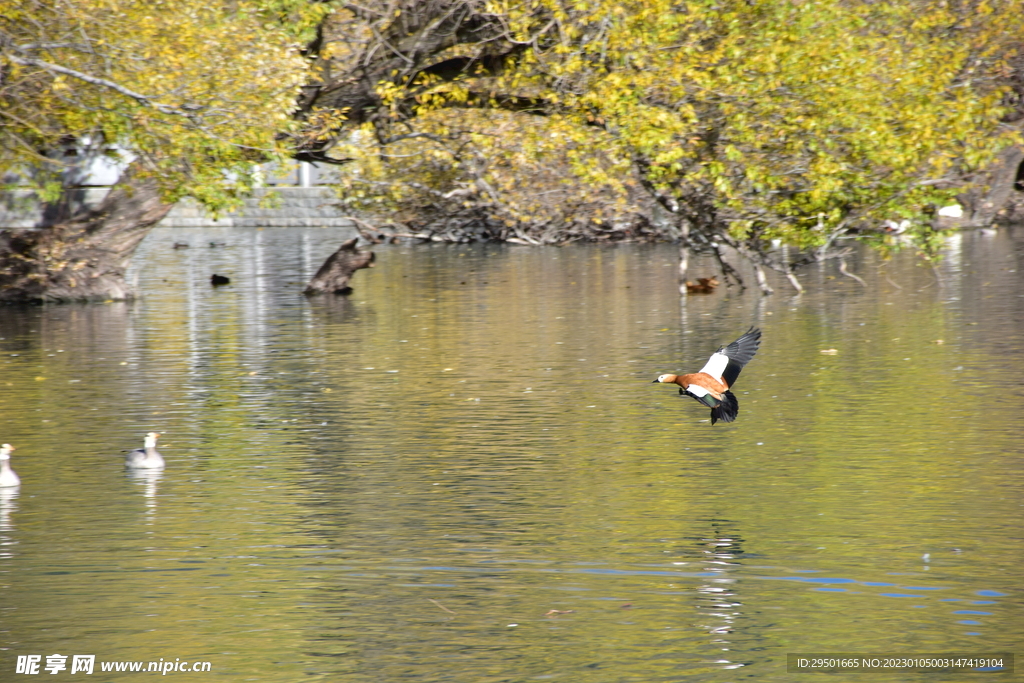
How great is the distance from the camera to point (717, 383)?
8.81m

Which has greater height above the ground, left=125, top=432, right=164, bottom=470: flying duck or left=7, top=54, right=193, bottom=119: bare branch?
left=7, top=54, right=193, bottom=119: bare branch

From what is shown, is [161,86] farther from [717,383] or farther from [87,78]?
[717,383]

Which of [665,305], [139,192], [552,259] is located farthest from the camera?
[552,259]

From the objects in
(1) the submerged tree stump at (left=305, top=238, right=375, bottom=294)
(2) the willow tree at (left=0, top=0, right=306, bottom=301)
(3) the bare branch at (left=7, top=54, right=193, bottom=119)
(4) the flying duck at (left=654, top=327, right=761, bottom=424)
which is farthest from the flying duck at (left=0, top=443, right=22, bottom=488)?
(1) the submerged tree stump at (left=305, top=238, right=375, bottom=294)

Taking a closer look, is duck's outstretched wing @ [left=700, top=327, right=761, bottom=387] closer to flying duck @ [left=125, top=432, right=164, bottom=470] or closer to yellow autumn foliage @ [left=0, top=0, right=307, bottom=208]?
flying duck @ [left=125, top=432, right=164, bottom=470]

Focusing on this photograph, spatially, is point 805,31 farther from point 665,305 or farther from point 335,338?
point 335,338

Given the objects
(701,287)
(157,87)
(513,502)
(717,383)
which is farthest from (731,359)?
(701,287)

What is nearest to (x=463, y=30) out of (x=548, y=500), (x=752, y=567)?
(x=548, y=500)

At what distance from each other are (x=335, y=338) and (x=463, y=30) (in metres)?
5.60

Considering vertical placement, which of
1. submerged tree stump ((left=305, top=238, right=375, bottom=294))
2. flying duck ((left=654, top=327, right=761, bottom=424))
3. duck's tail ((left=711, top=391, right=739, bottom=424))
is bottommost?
duck's tail ((left=711, top=391, right=739, bottom=424))

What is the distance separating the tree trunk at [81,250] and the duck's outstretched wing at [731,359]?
13072 millimetres

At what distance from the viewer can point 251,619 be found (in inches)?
239

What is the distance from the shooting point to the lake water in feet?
19.0

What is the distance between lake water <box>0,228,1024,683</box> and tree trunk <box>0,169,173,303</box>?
4.18m
